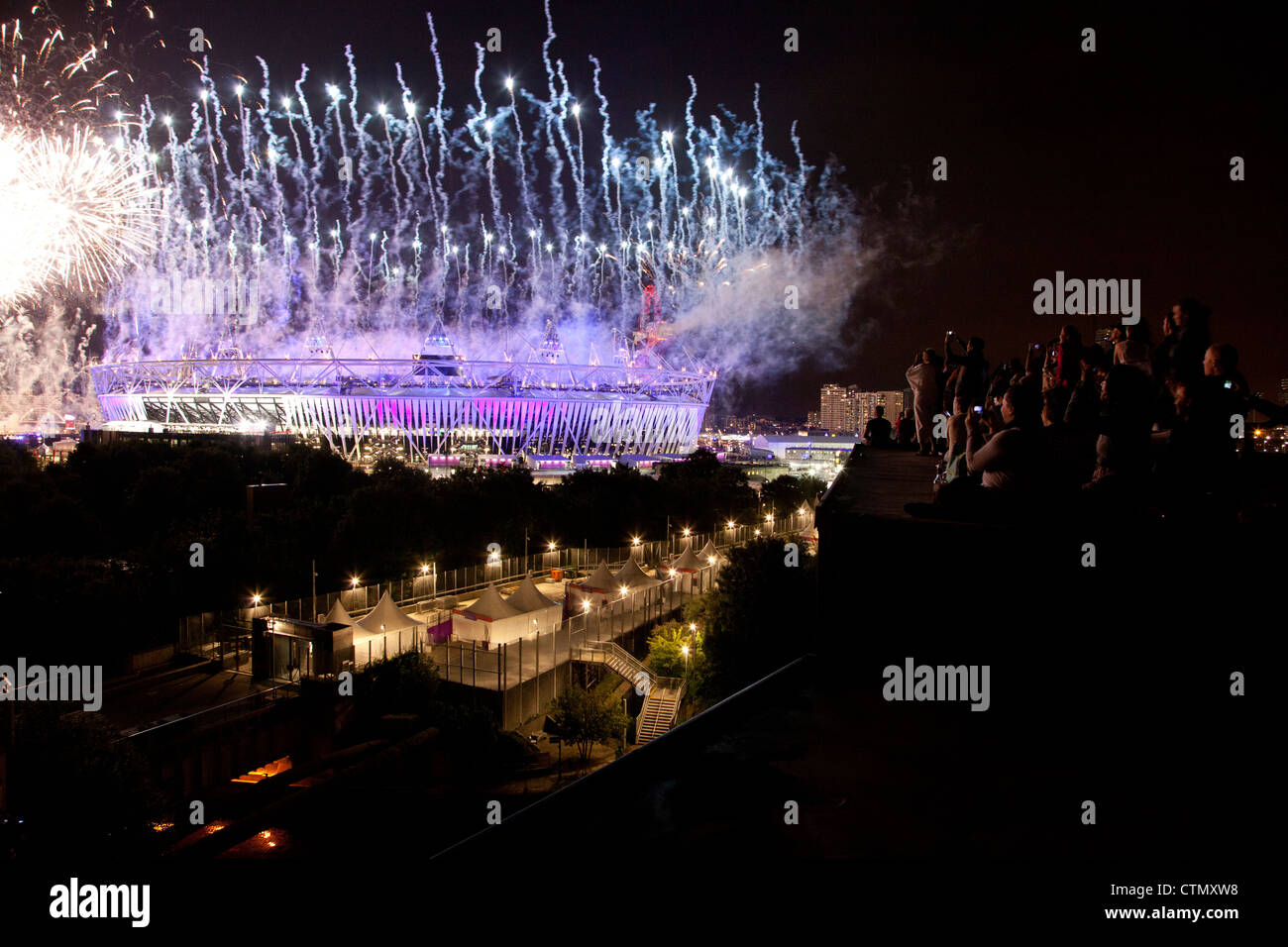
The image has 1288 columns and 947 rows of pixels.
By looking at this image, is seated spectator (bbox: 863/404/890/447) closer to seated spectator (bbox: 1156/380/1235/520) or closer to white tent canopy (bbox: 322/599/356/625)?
seated spectator (bbox: 1156/380/1235/520)

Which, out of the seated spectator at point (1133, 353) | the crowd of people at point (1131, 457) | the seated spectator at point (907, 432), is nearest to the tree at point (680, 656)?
the seated spectator at point (907, 432)

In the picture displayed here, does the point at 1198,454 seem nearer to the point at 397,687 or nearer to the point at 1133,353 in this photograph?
the point at 1133,353

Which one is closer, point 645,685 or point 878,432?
point 878,432

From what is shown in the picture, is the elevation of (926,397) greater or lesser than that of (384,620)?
greater

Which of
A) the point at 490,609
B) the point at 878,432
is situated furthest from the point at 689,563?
the point at 878,432

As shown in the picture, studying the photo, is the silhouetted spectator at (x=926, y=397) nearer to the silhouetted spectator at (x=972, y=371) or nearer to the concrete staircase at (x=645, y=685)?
the silhouetted spectator at (x=972, y=371)

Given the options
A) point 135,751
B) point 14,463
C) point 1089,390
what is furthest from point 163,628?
point 14,463

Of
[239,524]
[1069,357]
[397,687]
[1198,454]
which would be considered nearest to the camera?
[1198,454]

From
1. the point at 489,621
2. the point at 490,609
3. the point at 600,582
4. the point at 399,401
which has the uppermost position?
the point at 399,401
